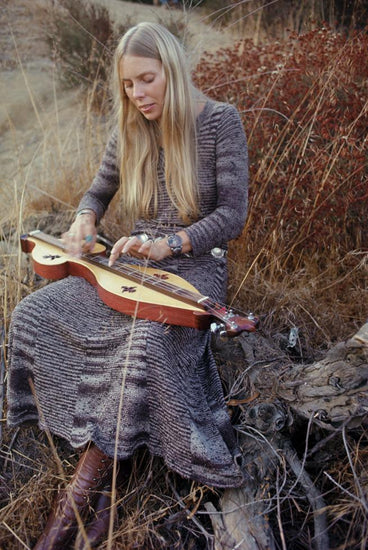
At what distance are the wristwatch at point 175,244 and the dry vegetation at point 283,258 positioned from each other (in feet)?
1.36

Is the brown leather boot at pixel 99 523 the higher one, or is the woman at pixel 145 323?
the woman at pixel 145 323

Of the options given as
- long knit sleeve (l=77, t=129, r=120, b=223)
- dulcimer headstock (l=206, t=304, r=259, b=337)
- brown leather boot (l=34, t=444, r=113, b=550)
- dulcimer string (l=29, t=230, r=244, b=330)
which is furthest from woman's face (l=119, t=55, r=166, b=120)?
brown leather boot (l=34, t=444, r=113, b=550)

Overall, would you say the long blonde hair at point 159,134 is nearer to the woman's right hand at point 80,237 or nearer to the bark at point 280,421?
the woman's right hand at point 80,237

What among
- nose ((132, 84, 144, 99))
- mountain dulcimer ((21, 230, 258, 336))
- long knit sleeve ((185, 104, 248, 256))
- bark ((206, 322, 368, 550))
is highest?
nose ((132, 84, 144, 99))

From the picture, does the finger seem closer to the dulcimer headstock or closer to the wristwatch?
the wristwatch

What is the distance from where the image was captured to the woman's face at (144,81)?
1.81 meters

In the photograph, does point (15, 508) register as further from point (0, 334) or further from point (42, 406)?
point (0, 334)

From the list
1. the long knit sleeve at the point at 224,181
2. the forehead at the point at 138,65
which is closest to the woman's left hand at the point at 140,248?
the long knit sleeve at the point at 224,181

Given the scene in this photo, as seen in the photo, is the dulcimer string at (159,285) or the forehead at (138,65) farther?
the forehead at (138,65)

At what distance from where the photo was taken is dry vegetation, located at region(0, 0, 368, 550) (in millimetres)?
1482

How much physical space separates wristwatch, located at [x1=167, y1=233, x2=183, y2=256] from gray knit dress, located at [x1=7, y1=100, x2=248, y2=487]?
0.18ft

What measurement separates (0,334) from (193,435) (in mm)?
1188

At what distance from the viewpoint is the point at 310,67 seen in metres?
2.77

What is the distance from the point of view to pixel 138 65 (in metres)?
1.81
